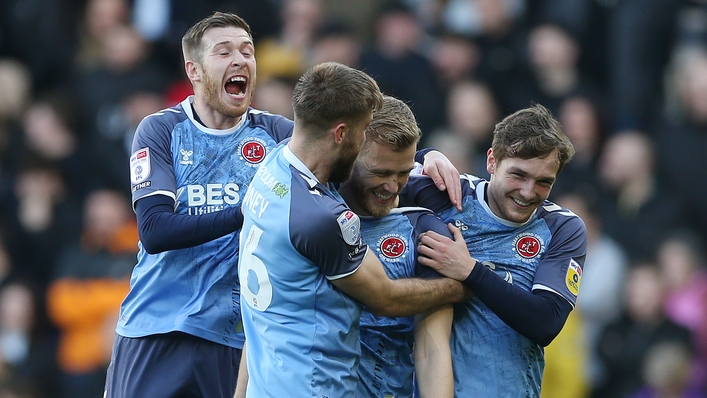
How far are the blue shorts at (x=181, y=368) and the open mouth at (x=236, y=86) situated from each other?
1179mm

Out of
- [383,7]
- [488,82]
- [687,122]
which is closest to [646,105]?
[687,122]

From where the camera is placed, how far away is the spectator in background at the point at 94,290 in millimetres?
9711

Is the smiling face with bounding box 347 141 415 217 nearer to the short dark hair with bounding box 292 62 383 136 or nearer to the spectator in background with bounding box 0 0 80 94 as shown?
the short dark hair with bounding box 292 62 383 136

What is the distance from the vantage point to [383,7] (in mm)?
11203

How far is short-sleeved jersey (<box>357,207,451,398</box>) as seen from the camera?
4.95 m

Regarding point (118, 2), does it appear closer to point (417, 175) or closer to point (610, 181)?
point (610, 181)

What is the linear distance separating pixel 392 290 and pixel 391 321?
1.22 ft

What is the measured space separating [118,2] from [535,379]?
7.76 meters

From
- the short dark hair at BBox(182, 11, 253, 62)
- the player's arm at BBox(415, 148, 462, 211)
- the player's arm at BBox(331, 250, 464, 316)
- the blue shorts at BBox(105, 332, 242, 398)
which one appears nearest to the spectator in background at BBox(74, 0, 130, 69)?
the short dark hair at BBox(182, 11, 253, 62)

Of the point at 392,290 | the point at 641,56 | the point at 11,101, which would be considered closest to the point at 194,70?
the point at 392,290

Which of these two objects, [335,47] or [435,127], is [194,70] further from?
[335,47]

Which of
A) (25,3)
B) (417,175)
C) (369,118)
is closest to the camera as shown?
(369,118)

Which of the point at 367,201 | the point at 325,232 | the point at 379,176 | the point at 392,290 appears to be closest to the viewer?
the point at 325,232

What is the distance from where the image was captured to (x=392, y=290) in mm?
4695
